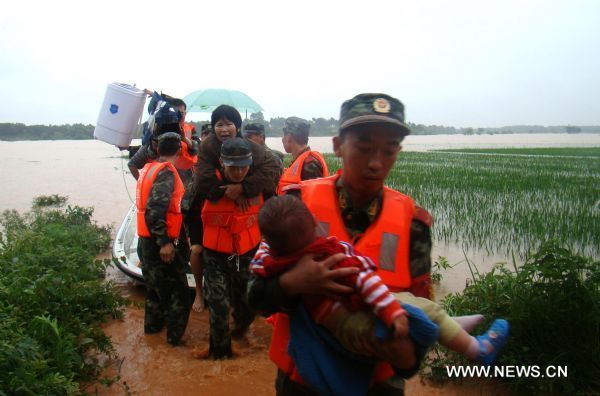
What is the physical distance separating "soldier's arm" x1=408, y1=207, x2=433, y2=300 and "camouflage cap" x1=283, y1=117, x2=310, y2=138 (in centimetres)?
307

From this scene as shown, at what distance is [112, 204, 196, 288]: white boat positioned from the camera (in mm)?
4566

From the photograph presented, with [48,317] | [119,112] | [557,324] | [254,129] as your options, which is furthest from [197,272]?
[557,324]

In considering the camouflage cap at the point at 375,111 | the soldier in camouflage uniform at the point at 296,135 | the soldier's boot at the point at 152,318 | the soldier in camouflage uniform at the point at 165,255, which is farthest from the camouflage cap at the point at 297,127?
the camouflage cap at the point at 375,111

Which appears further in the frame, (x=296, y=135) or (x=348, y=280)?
(x=296, y=135)

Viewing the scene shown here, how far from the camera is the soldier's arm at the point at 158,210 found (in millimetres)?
3262

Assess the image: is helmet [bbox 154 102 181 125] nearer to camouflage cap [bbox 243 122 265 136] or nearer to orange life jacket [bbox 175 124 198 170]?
orange life jacket [bbox 175 124 198 170]

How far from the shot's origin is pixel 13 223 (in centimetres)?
720

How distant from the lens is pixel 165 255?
3.28 m

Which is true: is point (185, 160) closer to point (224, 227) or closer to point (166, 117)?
point (166, 117)

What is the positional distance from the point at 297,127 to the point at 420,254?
317cm

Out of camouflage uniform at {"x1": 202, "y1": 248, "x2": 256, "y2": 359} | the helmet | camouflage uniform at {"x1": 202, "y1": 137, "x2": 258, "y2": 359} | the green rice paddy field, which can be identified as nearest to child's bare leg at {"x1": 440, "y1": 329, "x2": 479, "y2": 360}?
camouflage uniform at {"x1": 202, "y1": 137, "x2": 258, "y2": 359}

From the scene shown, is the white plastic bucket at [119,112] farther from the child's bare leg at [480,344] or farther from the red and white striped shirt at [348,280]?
the child's bare leg at [480,344]

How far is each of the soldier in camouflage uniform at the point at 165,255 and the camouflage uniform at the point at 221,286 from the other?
15.1 inches

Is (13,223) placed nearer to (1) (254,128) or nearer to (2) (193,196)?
(1) (254,128)
